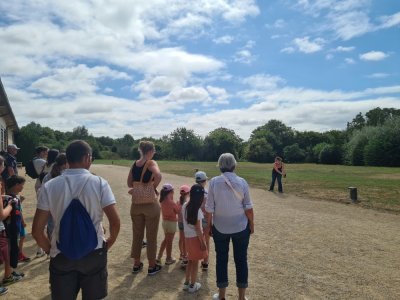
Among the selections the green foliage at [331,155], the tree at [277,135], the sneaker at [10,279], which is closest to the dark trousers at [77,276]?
the sneaker at [10,279]

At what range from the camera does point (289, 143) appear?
89.8 metres

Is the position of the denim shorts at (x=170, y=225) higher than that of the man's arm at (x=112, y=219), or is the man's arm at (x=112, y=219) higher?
the man's arm at (x=112, y=219)

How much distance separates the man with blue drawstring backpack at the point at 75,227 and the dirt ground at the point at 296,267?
2.01 meters

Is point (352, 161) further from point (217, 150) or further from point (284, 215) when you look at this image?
point (284, 215)

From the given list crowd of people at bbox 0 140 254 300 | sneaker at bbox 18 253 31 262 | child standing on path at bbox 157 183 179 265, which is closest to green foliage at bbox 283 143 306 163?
crowd of people at bbox 0 140 254 300

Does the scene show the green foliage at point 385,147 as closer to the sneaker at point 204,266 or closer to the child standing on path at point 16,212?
the sneaker at point 204,266

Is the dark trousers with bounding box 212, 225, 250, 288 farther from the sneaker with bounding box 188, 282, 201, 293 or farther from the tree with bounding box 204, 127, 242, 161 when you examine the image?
the tree with bounding box 204, 127, 242, 161

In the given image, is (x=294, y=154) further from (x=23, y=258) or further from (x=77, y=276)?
(x=77, y=276)

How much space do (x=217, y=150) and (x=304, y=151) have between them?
62.0ft

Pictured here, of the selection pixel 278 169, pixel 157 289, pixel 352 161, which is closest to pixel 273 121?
pixel 352 161

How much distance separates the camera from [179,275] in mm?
5742

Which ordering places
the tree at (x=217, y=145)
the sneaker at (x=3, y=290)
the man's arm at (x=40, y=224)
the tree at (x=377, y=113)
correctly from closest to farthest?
the man's arm at (x=40, y=224) < the sneaker at (x=3, y=290) < the tree at (x=217, y=145) < the tree at (x=377, y=113)

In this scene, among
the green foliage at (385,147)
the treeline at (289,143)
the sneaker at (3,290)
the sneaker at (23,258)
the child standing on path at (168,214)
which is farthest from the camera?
the treeline at (289,143)

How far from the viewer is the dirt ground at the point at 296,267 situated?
507 cm
